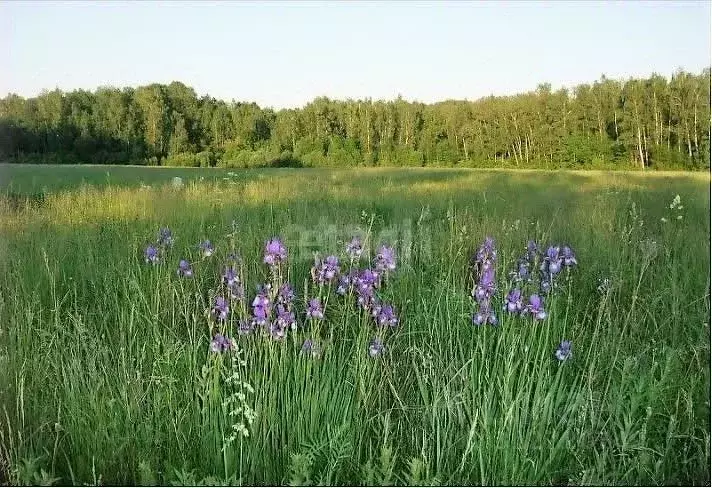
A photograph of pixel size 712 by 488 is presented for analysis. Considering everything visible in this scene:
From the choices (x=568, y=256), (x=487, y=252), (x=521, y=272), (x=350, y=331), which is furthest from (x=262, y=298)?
(x=568, y=256)

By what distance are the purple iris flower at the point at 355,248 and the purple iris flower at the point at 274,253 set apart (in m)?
0.28

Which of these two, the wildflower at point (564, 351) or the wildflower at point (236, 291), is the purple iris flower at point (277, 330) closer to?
the wildflower at point (236, 291)

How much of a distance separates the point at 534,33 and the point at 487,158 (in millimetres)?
581

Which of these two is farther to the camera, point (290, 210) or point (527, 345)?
point (290, 210)

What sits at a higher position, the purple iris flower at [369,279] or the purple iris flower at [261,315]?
the purple iris flower at [369,279]

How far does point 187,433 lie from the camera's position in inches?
105

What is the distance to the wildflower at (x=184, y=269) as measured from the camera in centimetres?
289

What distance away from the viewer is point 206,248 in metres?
2.91

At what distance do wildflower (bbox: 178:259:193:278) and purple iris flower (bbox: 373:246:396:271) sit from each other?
808 mm

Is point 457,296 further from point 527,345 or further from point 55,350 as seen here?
point 55,350

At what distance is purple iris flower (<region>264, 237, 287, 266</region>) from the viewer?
2.86 metres

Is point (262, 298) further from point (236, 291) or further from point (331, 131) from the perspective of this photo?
point (331, 131)

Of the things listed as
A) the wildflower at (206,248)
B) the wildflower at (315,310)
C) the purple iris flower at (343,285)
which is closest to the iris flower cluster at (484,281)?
the purple iris flower at (343,285)

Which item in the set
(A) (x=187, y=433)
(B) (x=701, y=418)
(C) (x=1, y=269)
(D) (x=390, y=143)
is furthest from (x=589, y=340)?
(C) (x=1, y=269)
